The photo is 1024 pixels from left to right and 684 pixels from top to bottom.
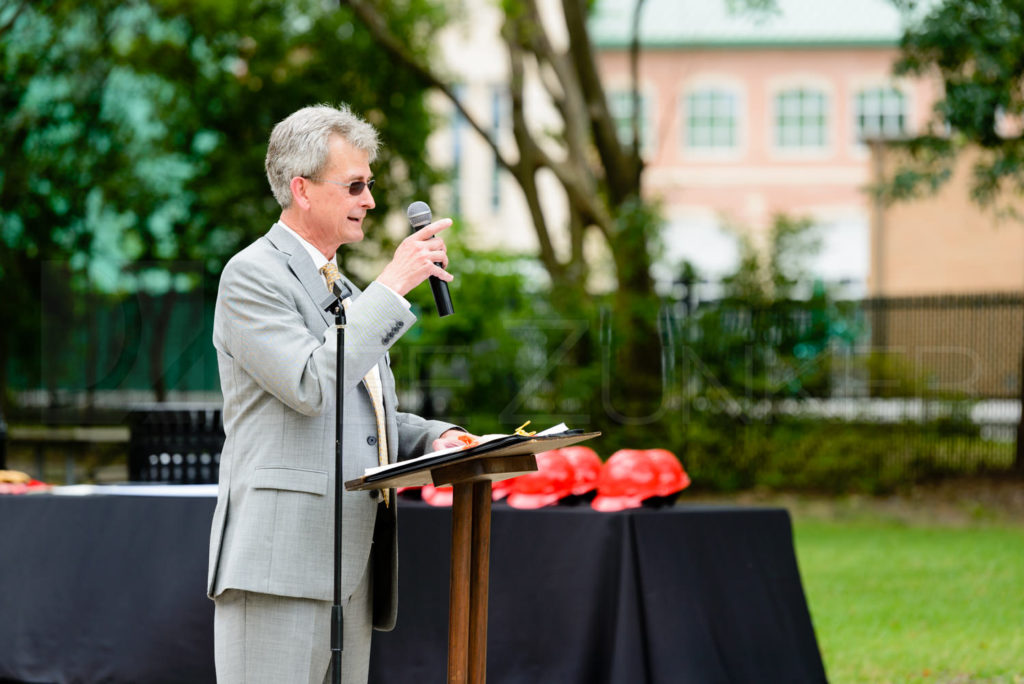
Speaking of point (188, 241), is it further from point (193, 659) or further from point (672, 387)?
point (193, 659)

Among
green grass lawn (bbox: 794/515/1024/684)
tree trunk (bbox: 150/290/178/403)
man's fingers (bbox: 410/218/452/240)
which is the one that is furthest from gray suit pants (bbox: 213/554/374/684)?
tree trunk (bbox: 150/290/178/403)

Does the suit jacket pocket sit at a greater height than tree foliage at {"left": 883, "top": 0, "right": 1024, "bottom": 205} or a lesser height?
lesser

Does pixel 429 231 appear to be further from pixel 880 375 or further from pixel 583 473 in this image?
pixel 880 375

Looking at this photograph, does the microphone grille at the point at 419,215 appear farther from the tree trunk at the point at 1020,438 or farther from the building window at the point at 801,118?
the building window at the point at 801,118

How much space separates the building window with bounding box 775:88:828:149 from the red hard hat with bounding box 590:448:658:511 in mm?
36614

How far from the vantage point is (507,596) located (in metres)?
4.64

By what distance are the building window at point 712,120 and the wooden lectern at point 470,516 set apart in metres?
37.7

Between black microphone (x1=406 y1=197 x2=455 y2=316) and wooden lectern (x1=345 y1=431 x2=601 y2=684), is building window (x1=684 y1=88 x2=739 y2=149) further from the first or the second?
wooden lectern (x1=345 y1=431 x2=601 y2=684)

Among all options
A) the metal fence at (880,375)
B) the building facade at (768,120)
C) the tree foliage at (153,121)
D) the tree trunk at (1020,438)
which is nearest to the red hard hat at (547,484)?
the metal fence at (880,375)

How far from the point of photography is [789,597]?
4789 millimetres

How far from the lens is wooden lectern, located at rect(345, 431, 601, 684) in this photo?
107 inches

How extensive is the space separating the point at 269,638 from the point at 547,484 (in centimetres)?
205

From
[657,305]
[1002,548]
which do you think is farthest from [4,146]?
[1002,548]

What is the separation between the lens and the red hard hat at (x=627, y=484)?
4578 millimetres
